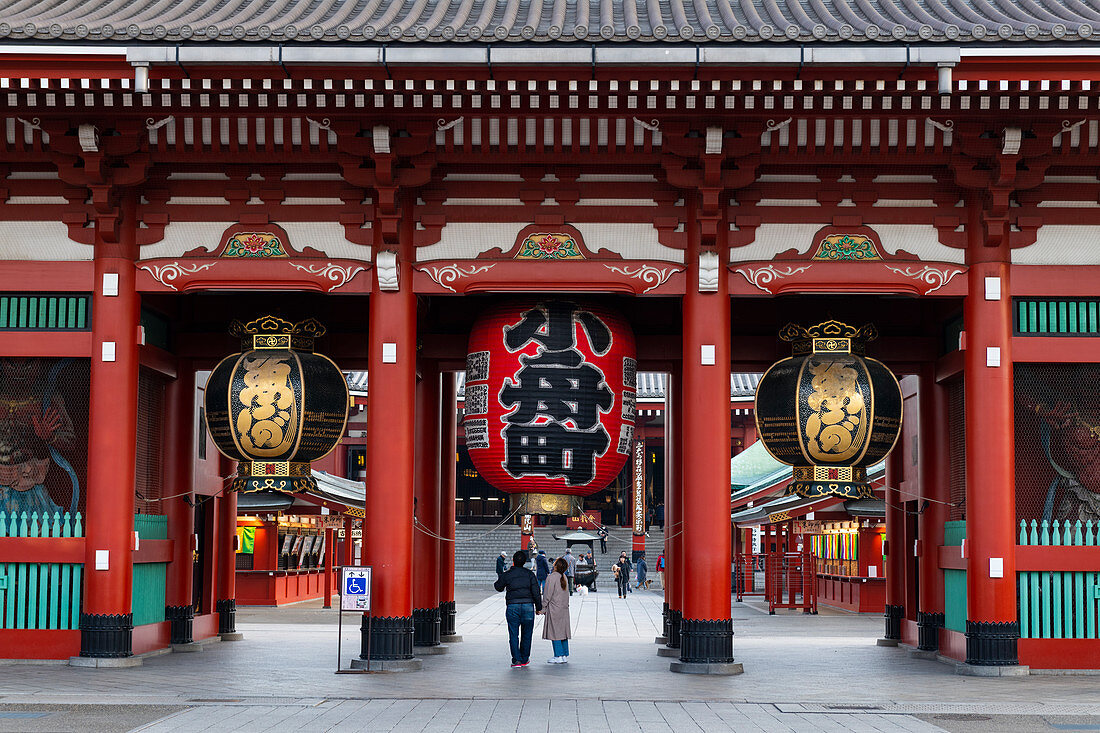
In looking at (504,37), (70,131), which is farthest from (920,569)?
(70,131)

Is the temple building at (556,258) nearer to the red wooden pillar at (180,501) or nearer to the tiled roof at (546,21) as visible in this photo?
the tiled roof at (546,21)

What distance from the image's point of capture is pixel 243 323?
16.6 m

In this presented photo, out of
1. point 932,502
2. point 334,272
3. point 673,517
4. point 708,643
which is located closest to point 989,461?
point 932,502

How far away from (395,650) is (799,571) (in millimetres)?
22927

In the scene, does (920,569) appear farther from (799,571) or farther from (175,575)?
(799,571)

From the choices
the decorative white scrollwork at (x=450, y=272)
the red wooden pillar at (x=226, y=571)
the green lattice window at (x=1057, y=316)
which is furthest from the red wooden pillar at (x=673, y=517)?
the red wooden pillar at (x=226, y=571)

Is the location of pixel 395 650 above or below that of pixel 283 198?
below

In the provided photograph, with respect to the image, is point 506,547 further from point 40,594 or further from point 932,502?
point 40,594

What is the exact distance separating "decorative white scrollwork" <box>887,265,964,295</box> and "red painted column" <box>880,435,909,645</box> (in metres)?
5.35

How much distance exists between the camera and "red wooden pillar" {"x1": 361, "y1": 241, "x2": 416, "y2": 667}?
15289 millimetres

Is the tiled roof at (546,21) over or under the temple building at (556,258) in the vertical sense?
over

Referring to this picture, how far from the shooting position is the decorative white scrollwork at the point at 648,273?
52.0 feet

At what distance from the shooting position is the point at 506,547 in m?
58.9

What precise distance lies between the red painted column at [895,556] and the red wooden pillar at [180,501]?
36.8 ft
